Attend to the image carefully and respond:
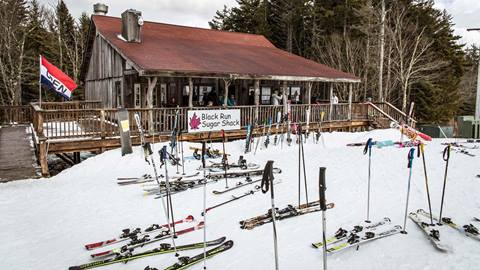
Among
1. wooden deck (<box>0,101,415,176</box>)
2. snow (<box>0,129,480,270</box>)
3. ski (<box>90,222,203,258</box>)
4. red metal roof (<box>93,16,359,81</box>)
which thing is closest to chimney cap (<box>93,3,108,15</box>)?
red metal roof (<box>93,16,359,81</box>)

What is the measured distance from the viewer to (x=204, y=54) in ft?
51.9

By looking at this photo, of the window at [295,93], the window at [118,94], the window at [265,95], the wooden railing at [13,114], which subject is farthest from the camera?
the window at [295,93]

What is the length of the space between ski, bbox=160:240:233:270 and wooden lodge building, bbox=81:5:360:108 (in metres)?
7.79

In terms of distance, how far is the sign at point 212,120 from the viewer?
12.6m

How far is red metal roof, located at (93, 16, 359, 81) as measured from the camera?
42.7 feet

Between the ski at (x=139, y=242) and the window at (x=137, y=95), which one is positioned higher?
the window at (x=137, y=95)

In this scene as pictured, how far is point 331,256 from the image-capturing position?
16.5ft

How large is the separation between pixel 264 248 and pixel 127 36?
43.3ft

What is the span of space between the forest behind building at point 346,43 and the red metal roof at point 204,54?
→ 7.72 m

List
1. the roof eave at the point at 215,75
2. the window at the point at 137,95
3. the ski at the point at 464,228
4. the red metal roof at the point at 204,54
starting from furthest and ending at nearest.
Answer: the window at the point at 137,95
the red metal roof at the point at 204,54
the roof eave at the point at 215,75
the ski at the point at 464,228

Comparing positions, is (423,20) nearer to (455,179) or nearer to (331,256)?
(455,179)

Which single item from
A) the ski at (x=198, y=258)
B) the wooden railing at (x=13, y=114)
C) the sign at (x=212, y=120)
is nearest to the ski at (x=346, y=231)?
the ski at (x=198, y=258)

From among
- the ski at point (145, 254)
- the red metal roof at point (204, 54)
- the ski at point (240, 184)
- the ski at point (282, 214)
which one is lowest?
the ski at point (145, 254)

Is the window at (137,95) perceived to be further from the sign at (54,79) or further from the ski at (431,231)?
the ski at (431,231)
